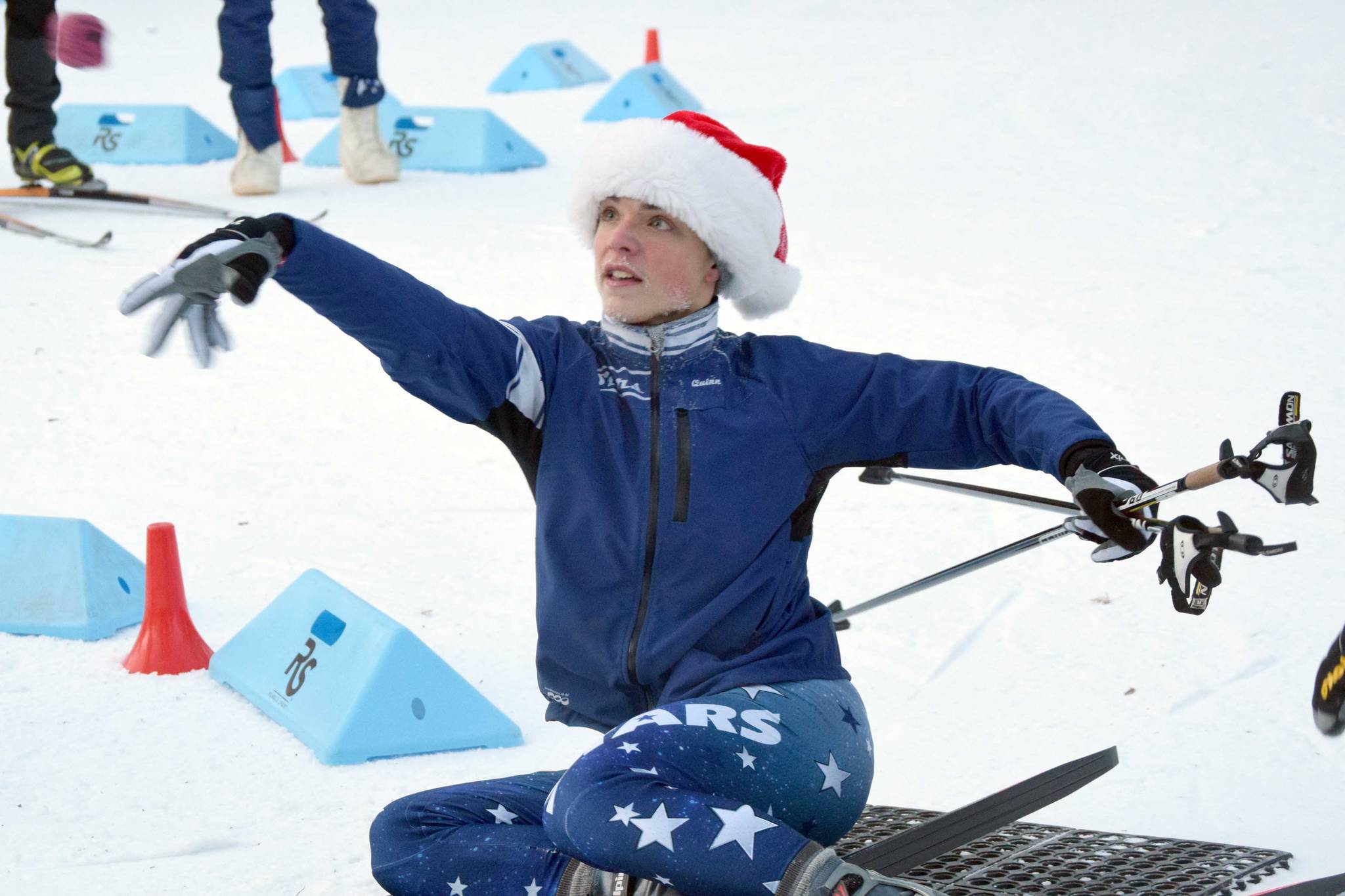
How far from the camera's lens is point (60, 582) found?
289cm

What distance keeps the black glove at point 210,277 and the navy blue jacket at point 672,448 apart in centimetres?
6

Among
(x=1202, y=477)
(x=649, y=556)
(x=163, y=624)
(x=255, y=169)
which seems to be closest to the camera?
(x=1202, y=477)

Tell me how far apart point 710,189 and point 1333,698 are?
41.9 inches

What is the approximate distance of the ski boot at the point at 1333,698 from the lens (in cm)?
147

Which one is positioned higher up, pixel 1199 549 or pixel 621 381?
pixel 621 381

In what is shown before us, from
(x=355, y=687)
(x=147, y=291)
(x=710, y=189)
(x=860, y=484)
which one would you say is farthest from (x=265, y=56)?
(x=147, y=291)

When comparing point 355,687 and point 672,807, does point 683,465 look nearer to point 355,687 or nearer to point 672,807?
point 672,807

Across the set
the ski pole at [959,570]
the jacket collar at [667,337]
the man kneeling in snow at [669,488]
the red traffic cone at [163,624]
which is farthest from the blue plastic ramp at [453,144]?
the jacket collar at [667,337]

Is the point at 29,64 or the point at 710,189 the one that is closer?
the point at 710,189

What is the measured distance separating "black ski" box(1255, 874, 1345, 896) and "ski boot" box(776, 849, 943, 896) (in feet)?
1.93

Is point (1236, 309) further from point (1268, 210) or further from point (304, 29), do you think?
point (304, 29)

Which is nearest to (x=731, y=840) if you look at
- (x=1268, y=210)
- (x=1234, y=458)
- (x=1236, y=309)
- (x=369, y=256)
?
(x=1234, y=458)

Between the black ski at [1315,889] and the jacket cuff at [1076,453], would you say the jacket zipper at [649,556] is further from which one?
the black ski at [1315,889]

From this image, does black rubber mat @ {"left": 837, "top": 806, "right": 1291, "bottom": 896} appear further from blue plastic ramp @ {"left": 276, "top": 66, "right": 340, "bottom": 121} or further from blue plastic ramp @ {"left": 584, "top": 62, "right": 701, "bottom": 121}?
blue plastic ramp @ {"left": 276, "top": 66, "right": 340, "bottom": 121}
